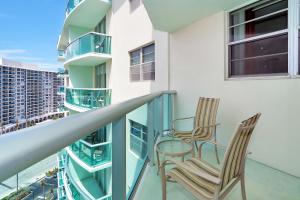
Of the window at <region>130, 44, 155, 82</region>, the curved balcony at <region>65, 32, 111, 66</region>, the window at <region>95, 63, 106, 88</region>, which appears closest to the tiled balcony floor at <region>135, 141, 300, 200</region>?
the window at <region>130, 44, 155, 82</region>

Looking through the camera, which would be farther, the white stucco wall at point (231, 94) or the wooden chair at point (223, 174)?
the white stucco wall at point (231, 94)

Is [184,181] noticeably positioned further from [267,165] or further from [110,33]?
[110,33]

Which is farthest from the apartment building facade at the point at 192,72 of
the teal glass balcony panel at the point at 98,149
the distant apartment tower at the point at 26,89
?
the distant apartment tower at the point at 26,89

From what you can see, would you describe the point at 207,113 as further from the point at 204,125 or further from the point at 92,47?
the point at 92,47

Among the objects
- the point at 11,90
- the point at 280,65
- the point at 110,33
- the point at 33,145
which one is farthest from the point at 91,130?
the point at 11,90

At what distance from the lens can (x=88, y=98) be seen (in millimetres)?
8445

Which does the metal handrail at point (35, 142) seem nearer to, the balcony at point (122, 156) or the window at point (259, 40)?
the balcony at point (122, 156)

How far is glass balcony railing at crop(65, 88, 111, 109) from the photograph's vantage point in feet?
27.4

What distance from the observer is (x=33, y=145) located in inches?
16.3

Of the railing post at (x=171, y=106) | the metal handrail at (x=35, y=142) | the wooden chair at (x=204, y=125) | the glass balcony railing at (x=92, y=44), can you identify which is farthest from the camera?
the glass balcony railing at (x=92, y=44)

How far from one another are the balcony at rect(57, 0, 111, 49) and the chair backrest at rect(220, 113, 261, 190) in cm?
910

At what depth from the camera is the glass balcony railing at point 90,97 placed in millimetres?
8352

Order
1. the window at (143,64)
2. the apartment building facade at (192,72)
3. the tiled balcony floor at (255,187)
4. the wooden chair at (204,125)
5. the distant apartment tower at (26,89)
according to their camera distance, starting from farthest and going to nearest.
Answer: the distant apartment tower at (26,89) < the window at (143,64) < the wooden chair at (204,125) < the apartment building facade at (192,72) < the tiled balcony floor at (255,187)

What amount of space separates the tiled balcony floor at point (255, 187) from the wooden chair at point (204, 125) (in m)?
0.66
